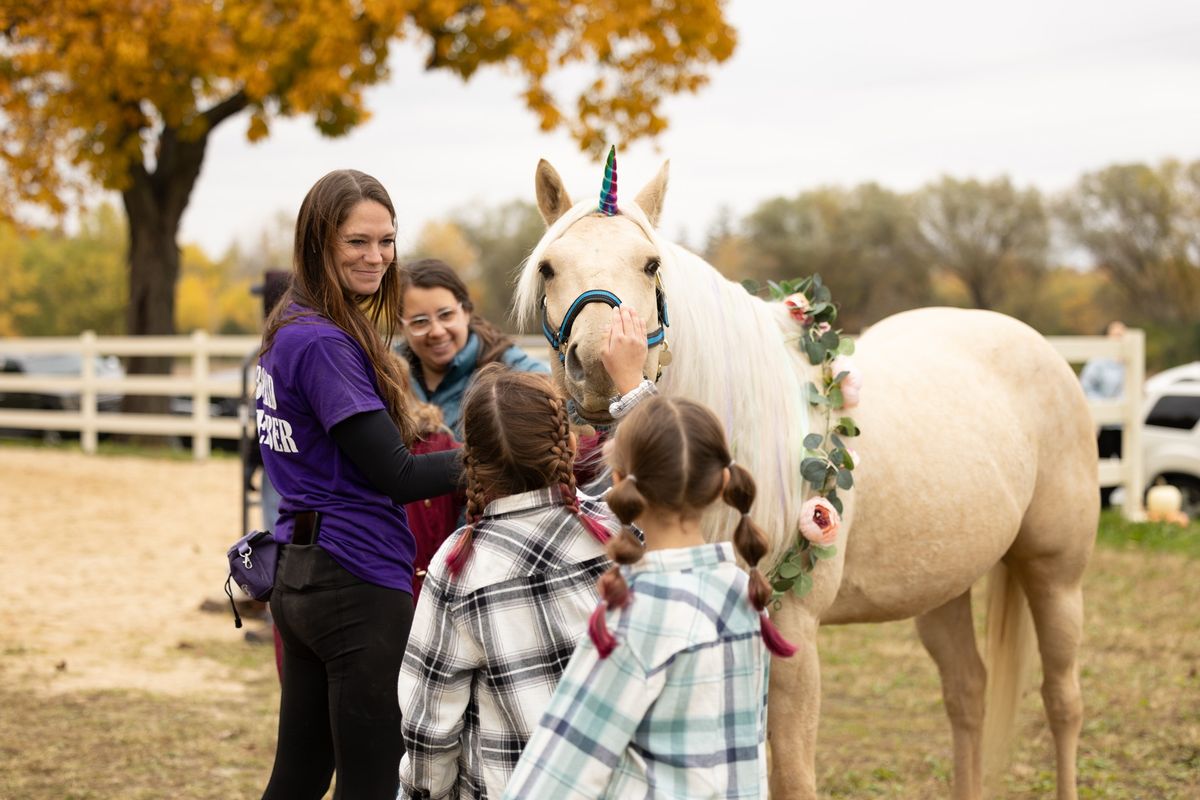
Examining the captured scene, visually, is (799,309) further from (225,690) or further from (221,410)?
(221,410)

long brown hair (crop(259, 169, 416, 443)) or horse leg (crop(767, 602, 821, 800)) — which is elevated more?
long brown hair (crop(259, 169, 416, 443))

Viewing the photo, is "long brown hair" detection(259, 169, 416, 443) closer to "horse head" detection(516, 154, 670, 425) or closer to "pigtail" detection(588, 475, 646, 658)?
"horse head" detection(516, 154, 670, 425)

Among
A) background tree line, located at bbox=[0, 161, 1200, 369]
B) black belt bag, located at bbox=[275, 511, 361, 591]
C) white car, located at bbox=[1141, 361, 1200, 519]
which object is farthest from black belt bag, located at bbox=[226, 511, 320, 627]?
background tree line, located at bbox=[0, 161, 1200, 369]

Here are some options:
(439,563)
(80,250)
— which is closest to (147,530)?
(439,563)

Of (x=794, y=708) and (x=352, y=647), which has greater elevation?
(x=352, y=647)

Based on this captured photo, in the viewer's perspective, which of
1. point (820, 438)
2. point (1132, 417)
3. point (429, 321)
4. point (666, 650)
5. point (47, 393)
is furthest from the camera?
point (47, 393)

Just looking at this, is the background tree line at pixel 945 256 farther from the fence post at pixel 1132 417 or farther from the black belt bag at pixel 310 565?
the black belt bag at pixel 310 565

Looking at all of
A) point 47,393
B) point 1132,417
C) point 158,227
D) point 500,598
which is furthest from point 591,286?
point 47,393

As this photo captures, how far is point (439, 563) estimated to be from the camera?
1.92 metres

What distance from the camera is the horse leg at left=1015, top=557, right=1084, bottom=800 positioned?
3.82 m

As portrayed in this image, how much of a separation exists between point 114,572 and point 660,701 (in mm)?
7087

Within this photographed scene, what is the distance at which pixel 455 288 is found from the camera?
10.7ft

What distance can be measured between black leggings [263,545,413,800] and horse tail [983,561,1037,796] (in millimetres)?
2505

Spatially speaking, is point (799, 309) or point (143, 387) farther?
point (143, 387)
